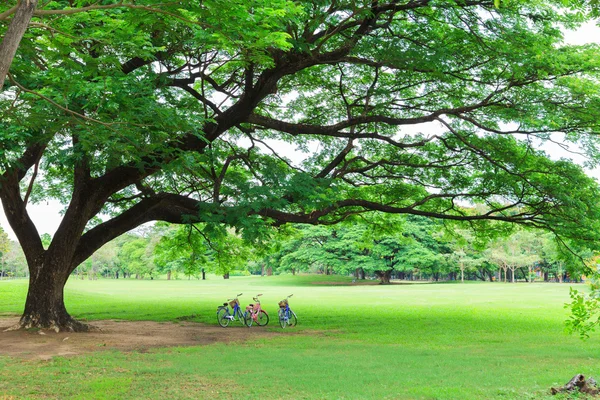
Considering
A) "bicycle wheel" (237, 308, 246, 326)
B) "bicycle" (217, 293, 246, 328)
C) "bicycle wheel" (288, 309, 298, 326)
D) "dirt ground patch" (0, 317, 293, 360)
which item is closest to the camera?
"dirt ground patch" (0, 317, 293, 360)

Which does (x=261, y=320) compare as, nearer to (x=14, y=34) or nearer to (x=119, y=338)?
(x=119, y=338)

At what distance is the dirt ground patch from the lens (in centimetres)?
1184

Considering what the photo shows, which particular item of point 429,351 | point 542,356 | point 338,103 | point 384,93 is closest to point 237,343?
point 429,351

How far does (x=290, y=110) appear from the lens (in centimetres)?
1895

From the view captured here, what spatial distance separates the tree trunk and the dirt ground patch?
0.54 m

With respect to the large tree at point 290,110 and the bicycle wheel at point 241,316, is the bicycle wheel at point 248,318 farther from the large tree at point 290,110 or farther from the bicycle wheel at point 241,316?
the large tree at point 290,110

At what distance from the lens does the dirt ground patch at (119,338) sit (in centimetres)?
1184

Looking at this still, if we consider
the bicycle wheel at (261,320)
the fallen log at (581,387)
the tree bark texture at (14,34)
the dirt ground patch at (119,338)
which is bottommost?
the dirt ground patch at (119,338)

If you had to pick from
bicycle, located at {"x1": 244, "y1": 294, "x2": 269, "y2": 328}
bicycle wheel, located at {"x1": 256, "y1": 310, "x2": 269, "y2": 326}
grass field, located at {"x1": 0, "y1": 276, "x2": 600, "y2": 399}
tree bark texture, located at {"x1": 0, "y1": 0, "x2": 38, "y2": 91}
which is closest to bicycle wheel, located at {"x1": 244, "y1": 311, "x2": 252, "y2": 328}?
bicycle, located at {"x1": 244, "y1": 294, "x2": 269, "y2": 328}

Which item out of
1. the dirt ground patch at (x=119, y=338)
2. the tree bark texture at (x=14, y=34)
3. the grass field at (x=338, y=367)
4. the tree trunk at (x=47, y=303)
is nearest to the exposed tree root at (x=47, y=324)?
the tree trunk at (x=47, y=303)

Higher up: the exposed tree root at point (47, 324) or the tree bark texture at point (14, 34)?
the tree bark texture at point (14, 34)

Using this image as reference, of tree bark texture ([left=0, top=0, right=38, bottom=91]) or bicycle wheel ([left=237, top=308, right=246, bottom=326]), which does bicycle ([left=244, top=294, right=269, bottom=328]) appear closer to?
bicycle wheel ([left=237, top=308, right=246, bottom=326])

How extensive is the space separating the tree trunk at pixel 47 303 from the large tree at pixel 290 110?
0.04 metres

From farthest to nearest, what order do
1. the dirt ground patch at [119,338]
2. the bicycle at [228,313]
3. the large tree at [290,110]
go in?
the bicycle at [228,313], the dirt ground patch at [119,338], the large tree at [290,110]
